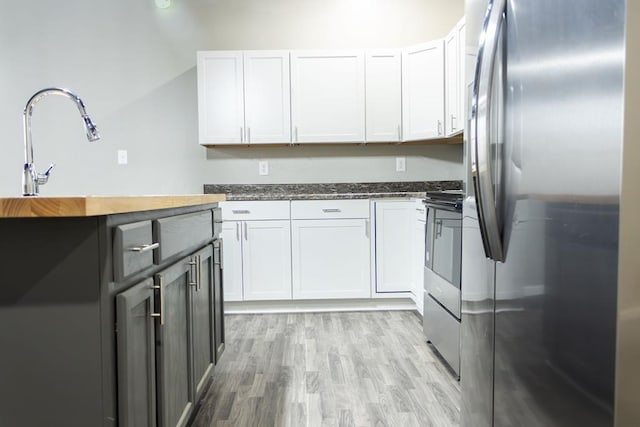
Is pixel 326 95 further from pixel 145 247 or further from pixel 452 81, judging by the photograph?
pixel 145 247

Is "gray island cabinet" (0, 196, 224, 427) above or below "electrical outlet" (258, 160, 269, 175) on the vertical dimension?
below

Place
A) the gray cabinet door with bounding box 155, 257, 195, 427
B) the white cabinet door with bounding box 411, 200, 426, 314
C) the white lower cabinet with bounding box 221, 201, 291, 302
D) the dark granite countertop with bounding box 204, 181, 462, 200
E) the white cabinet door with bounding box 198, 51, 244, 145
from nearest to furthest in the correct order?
the gray cabinet door with bounding box 155, 257, 195, 427
the white cabinet door with bounding box 411, 200, 426, 314
the white lower cabinet with bounding box 221, 201, 291, 302
the white cabinet door with bounding box 198, 51, 244, 145
the dark granite countertop with bounding box 204, 181, 462, 200

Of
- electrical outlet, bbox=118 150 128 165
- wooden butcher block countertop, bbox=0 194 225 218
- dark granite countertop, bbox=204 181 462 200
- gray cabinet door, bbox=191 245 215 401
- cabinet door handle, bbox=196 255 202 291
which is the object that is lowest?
gray cabinet door, bbox=191 245 215 401

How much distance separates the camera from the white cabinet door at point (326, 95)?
11.2ft

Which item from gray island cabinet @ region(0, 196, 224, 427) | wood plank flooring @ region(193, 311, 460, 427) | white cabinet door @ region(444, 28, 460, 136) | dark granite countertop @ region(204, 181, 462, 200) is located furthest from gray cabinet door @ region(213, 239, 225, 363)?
white cabinet door @ region(444, 28, 460, 136)

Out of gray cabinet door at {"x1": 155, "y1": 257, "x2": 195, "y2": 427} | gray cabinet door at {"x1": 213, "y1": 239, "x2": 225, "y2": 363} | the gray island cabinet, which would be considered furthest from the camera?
gray cabinet door at {"x1": 213, "y1": 239, "x2": 225, "y2": 363}

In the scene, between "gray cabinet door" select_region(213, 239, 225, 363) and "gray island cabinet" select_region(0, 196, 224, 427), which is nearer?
"gray island cabinet" select_region(0, 196, 224, 427)

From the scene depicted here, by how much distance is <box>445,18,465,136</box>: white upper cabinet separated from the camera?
2974mm

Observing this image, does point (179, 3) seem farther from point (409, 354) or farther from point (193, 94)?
point (409, 354)

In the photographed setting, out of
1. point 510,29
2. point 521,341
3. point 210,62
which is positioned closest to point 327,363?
point 521,341

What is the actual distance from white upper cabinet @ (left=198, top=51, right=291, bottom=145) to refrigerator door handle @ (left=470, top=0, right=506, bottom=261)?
2500 mm

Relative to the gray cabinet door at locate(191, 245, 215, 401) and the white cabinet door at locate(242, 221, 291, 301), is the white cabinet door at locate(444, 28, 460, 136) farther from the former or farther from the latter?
the gray cabinet door at locate(191, 245, 215, 401)

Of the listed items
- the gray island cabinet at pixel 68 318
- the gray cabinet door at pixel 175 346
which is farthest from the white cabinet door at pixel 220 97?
the gray island cabinet at pixel 68 318

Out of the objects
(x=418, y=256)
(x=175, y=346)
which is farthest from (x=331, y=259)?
(x=175, y=346)
